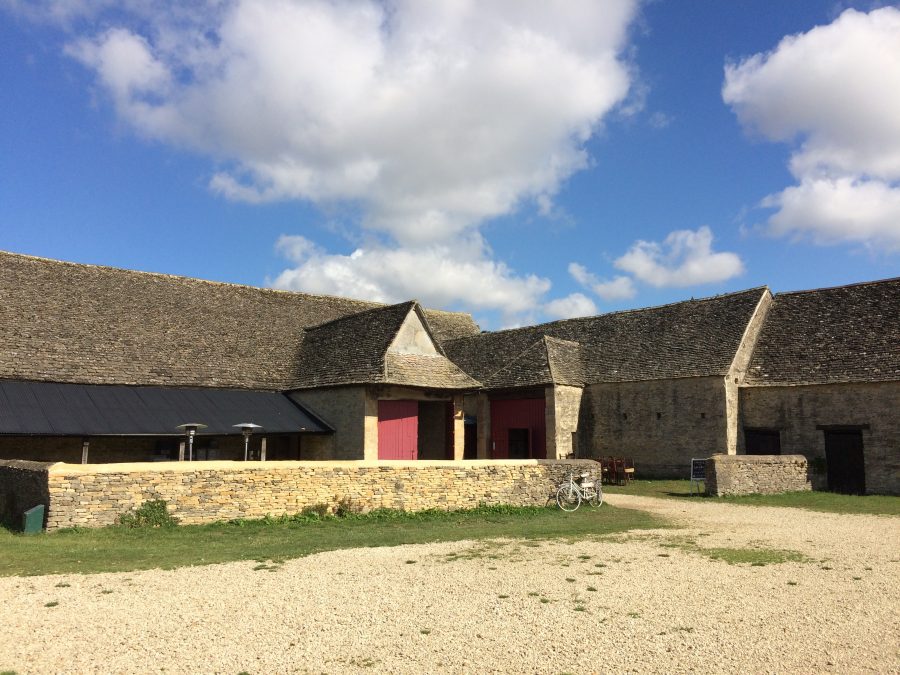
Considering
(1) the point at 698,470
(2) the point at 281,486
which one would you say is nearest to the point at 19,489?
(2) the point at 281,486

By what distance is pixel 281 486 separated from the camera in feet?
48.8

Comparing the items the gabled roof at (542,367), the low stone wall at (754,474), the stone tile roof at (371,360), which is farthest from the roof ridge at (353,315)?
the low stone wall at (754,474)

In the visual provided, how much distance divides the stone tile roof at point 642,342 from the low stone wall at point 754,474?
442 cm

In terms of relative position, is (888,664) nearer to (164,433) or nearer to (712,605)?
(712,605)

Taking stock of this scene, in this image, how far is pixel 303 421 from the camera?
22438mm

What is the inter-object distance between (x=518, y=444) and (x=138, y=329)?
1570 centimetres

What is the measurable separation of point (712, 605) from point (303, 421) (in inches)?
655

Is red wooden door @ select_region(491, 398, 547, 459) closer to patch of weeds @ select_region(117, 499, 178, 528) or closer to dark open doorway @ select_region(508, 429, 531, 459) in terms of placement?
dark open doorway @ select_region(508, 429, 531, 459)

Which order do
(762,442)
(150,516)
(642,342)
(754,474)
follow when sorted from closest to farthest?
(150,516) → (754,474) → (762,442) → (642,342)

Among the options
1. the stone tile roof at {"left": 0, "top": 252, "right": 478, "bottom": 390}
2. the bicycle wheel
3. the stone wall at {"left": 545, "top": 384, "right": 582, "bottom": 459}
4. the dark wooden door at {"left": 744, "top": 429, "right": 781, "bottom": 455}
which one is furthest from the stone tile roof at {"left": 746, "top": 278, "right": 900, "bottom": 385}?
the stone tile roof at {"left": 0, "top": 252, "right": 478, "bottom": 390}

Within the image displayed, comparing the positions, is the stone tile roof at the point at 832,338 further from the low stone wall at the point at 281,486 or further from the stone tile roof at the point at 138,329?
the stone tile roof at the point at 138,329

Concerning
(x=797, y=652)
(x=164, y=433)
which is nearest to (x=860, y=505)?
(x=797, y=652)

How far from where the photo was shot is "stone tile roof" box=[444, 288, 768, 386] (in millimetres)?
27156

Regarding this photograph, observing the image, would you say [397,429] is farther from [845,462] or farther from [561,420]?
[845,462]
